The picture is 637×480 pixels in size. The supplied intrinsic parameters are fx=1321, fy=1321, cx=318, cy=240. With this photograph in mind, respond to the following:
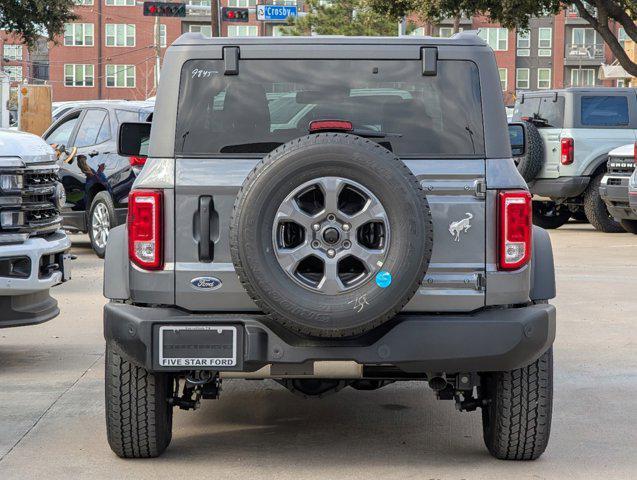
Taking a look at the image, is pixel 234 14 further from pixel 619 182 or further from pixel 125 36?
pixel 125 36

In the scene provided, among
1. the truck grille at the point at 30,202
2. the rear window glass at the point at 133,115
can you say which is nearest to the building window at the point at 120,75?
the rear window glass at the point at 133,115

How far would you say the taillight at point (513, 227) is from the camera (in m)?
5.71

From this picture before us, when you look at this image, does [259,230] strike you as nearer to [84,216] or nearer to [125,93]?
[84,216]

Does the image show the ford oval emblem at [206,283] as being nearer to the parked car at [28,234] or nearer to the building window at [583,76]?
the parked car at [28,234]

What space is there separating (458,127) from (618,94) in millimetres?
15348

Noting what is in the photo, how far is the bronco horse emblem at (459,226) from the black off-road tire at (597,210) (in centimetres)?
1498

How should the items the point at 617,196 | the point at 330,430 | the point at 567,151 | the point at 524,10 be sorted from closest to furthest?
1. the point at 330,430
2. the point at 617,196
3. the point at 567,151
4. the point at 524,10

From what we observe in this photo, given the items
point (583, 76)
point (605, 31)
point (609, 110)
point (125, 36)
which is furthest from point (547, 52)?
point (609, 110)

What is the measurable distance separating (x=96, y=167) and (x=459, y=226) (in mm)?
10597

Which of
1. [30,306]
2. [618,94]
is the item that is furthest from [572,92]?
[30,306]

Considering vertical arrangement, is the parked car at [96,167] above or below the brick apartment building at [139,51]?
below

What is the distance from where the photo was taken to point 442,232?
572 cm

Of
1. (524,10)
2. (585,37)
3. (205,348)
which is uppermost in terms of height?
(585,37)

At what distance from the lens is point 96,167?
15766 millimetres
